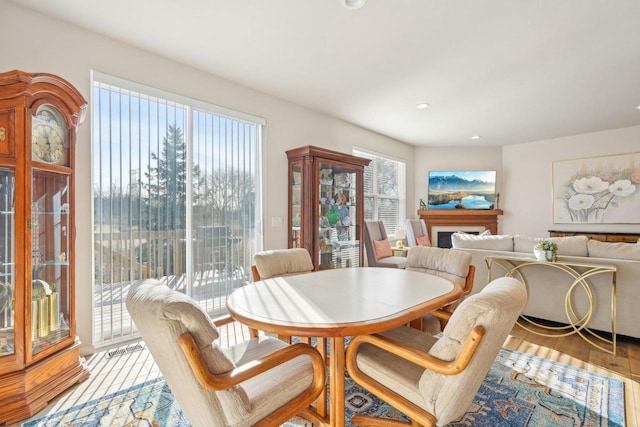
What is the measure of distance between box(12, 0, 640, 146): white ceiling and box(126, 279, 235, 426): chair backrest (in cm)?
200

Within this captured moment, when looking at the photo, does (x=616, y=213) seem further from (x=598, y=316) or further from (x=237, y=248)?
(x=237, y=248)

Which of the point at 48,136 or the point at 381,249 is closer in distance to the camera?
the point at 48,136

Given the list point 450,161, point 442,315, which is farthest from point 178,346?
point 450,161

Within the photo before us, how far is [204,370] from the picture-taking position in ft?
3.25

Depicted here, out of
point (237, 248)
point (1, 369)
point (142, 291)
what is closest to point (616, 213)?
point (237, 248)

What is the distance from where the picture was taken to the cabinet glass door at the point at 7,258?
1.75 m

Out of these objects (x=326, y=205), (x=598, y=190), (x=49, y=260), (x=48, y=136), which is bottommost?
(x=49, y=260)

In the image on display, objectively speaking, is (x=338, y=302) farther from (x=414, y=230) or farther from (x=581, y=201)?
(x=581, y=201)

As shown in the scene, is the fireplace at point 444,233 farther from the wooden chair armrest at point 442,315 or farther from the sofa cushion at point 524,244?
the wooden chair armrest at point 442,315

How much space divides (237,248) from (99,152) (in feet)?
5.05

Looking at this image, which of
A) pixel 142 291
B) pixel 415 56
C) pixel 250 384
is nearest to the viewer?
pixel 142 291

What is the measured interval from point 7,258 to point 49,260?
0.24 meters

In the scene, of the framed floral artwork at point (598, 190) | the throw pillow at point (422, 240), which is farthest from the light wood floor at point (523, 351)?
the framed floral artwork at point (598, 190)

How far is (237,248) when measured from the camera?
336 centimetres
